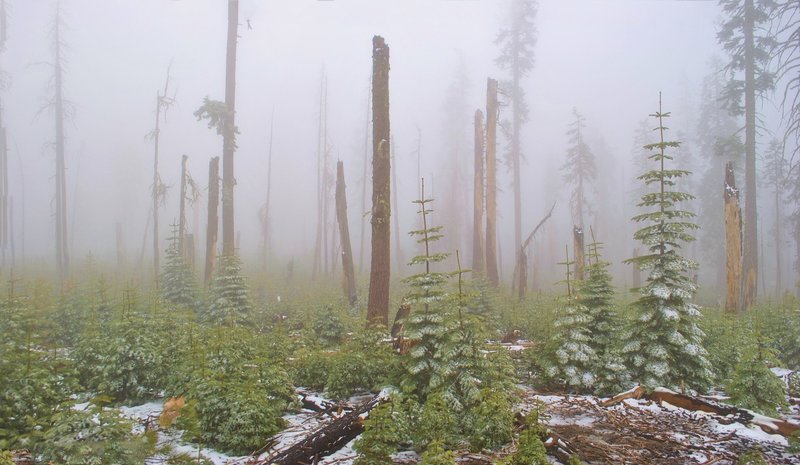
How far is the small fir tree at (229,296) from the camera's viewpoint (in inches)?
442

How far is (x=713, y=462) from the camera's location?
4.43 meters

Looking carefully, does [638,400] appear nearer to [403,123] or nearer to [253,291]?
[253,291]

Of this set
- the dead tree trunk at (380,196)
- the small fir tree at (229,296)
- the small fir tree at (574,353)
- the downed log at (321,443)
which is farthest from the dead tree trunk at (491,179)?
the downed log at (321,443)

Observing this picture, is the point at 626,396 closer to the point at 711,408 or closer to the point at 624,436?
the point at 711,408

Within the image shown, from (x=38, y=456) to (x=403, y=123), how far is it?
115 m

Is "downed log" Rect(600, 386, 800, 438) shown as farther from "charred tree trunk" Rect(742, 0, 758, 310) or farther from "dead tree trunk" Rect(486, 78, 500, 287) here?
"charred tree trunk" Rect(742, 0, 758, 310)

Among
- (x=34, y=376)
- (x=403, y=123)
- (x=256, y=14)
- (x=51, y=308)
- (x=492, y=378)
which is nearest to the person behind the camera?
(x=34, y=376)

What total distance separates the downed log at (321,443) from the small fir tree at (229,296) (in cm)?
681

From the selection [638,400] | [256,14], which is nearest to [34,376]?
[638,400]

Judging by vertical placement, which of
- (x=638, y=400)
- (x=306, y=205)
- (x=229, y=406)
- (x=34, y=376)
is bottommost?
(x=638, y=400)

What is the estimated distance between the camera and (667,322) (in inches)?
276

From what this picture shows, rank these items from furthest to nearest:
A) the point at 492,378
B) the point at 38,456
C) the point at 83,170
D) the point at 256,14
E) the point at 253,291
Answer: the point at 83,170 < the point at 253,291 < the point at 256,14 < the point at 492,378 < the point at 38,456

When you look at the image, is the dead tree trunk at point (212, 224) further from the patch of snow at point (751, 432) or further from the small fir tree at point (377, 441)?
the patch of snow at point (751, 432)

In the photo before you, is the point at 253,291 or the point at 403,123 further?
the point at 403,123
